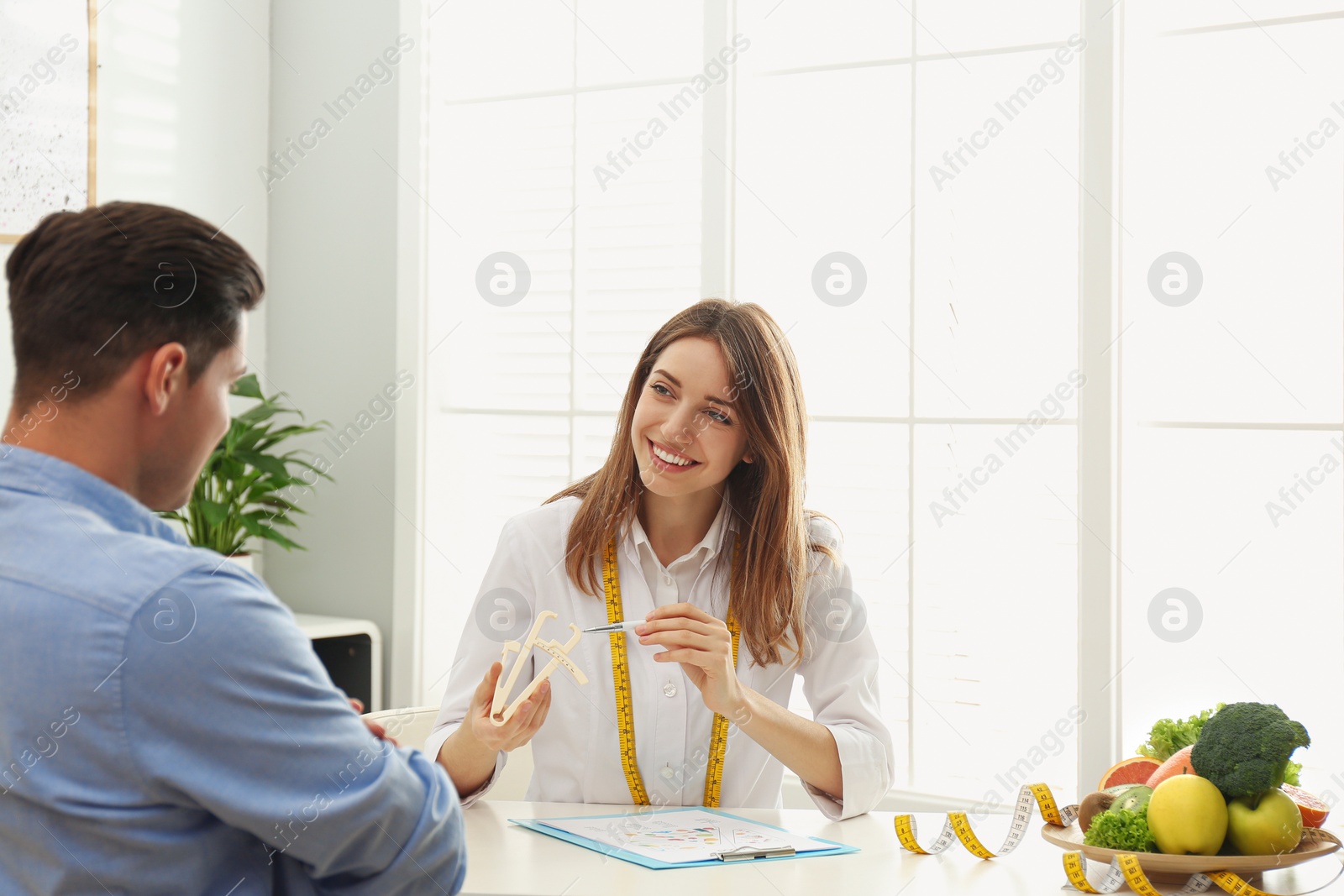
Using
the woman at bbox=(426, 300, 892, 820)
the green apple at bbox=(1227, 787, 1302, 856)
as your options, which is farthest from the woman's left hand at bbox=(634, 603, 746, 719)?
the green apple at bbox=(1227, 787, 1302, 856)

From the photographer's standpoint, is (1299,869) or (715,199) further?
(715,199)

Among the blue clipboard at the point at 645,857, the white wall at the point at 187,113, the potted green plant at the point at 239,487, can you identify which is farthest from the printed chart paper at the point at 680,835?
the white wall at the point at 187,113

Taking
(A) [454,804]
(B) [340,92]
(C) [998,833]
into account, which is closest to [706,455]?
(C) [998,833]

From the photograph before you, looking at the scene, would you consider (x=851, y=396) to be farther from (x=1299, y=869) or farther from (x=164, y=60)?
(x=164, y=60)

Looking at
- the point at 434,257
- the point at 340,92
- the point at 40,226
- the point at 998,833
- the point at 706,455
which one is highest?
the point at 340,92

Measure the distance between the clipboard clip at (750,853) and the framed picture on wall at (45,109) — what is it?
2693mm

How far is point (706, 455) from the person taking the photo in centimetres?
222

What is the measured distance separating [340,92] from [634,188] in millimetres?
1108

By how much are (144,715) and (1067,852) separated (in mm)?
1282

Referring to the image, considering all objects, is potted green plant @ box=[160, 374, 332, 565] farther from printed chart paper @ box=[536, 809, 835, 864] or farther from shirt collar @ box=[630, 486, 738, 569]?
printed chart paper @ box=[536, 809, 835, 864]

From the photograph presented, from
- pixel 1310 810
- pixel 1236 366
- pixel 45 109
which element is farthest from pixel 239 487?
pixel 1310 810

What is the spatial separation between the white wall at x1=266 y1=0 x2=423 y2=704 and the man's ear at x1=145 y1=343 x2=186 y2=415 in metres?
2.65

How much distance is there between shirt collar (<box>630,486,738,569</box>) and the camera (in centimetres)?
231

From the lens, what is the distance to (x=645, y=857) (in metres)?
1.70
